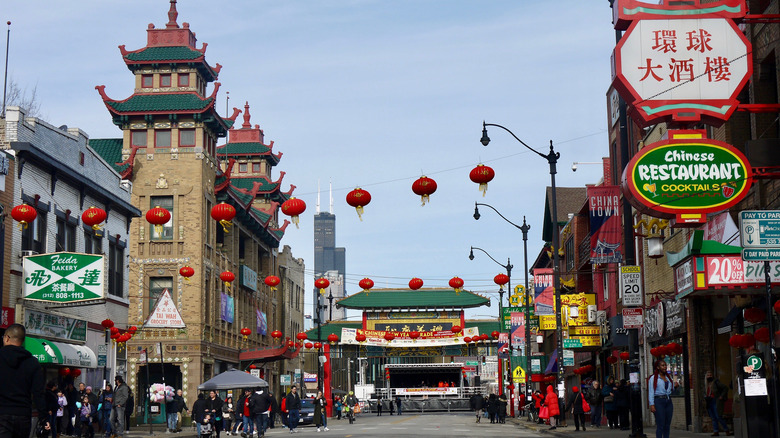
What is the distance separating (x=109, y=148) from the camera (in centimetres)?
5516

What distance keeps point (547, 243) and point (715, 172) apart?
165 ft

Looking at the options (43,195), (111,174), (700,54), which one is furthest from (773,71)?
(111,174)

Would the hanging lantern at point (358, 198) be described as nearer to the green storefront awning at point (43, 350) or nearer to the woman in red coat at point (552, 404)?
the green storefront awning at point (43, 350)

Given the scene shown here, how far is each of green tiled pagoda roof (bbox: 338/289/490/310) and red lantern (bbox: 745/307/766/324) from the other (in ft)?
236

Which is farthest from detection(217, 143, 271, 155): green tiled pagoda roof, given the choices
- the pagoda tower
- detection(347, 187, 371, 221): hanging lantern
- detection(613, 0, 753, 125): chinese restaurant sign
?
detection(613, 0, 753, 125): chinese restaurant sign

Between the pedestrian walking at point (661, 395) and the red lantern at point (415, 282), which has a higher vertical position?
the red lantern at point (415, 282)

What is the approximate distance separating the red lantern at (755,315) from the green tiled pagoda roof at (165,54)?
123 ft

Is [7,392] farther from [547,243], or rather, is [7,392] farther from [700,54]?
[547,243]

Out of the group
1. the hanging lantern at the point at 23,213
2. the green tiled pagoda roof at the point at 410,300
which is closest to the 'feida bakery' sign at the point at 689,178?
the hanging lantern at the point at 23,213

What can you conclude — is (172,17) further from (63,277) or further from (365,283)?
(63,277)

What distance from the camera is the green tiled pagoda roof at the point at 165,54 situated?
53722mm

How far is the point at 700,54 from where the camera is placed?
20.1m

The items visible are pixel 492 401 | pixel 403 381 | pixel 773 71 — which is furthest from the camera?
pixel 403 381

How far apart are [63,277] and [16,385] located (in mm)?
19625
